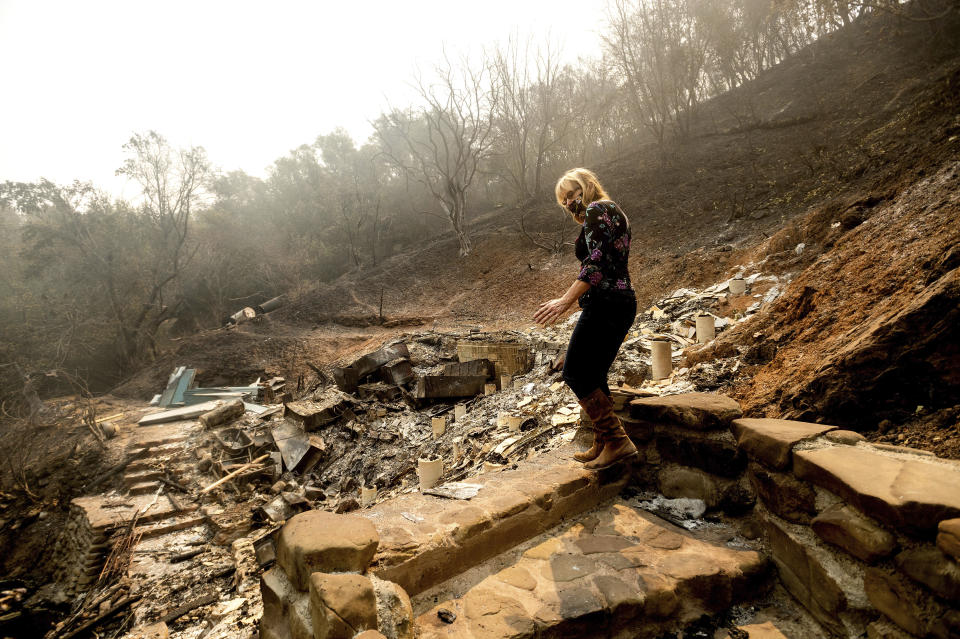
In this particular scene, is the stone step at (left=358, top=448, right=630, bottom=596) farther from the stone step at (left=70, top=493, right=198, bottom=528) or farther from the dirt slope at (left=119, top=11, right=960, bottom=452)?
the stone step at (left=70, top=493, right=198, bottom=528)

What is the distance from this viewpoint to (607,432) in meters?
2.37

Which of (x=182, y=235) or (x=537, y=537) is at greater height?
(x=182, y=235)

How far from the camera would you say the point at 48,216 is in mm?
18016

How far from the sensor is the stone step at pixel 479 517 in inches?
70.4

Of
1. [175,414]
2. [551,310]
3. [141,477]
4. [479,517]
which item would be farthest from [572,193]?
[175,414]

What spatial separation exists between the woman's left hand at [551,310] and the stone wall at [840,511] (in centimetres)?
82

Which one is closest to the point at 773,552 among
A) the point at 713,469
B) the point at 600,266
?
the point at 713,469

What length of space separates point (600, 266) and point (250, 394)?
1307cm

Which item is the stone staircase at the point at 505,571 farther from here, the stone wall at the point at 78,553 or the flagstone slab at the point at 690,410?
the stone wall at the point at 78,553

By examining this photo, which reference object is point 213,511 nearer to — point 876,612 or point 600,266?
point 600,266

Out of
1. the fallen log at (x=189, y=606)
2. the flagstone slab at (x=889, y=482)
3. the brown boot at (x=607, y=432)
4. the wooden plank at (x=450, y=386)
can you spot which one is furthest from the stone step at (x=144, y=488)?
the flagstone slab at (x=889, y=482)

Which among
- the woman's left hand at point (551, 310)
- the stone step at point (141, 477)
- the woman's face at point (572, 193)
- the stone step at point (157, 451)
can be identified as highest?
the woman's face at point (572, 193)

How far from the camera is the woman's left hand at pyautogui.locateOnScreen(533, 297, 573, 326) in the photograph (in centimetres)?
224

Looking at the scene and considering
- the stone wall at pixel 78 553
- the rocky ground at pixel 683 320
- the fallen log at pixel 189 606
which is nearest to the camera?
the rocky ground at pixel 683 320
